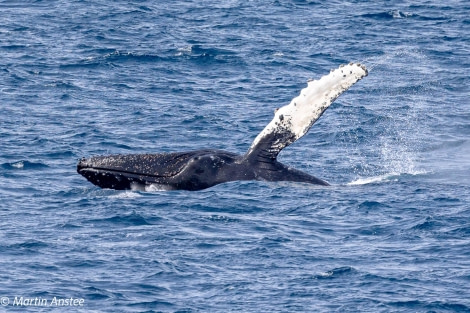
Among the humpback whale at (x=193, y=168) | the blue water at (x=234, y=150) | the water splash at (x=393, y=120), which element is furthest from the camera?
the water splash at (x=393, y=120)

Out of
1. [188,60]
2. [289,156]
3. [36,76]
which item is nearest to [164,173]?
[289,156]

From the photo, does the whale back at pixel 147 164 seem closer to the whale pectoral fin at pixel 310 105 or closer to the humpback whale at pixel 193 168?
the humpback whale at pixel 193 168

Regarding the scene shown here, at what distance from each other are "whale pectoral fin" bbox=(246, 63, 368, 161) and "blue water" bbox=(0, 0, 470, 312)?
1.81 meters

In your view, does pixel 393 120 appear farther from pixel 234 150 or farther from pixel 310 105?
pixel 310 105

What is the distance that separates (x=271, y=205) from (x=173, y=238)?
3577 millimetres

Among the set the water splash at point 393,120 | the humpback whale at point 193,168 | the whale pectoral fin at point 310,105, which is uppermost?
the whale pectoral fin at point 310,105

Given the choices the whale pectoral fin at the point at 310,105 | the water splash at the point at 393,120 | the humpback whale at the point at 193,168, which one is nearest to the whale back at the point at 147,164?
the humpback whale at the point at 193,168

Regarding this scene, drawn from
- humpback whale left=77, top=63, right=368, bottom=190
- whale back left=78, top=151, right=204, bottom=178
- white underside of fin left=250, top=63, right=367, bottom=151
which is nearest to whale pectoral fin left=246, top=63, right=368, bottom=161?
white underside of fin left=250, top=63, right=367, bottom=151

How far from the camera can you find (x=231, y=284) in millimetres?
25141

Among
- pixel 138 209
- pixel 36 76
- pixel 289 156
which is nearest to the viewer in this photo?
pixel 138 209

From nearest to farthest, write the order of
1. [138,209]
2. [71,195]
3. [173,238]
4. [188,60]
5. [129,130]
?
1. [173,238]
2. [138,209]
3. [71,195]
4. [129,130]
5. [188,60]

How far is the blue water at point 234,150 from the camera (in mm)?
25250

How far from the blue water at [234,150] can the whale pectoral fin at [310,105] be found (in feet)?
5.94

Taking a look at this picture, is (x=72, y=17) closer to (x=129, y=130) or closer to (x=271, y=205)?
(x=129, y=130)
